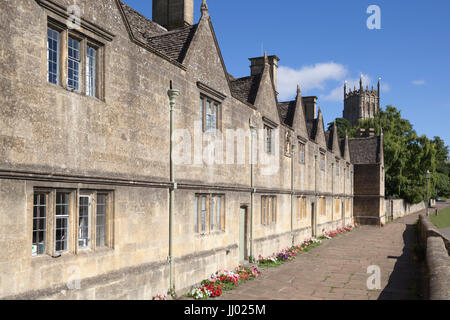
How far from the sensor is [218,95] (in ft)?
44.9

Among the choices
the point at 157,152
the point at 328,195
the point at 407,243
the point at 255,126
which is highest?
the point at 255,126

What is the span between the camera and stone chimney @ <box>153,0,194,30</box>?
16750mm

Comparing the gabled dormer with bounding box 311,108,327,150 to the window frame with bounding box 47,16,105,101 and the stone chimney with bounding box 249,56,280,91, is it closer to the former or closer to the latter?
the stone chimney with bounding box 249,56,280,91

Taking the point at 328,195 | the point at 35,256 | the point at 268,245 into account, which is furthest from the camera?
the point at 328,195

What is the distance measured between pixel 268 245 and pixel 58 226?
1179cm

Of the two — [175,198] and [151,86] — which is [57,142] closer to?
[151,86]

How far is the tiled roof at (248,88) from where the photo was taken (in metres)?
17.5

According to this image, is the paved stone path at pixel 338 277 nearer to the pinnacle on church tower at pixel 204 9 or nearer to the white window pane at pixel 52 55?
the white window pane at pixel 52 55

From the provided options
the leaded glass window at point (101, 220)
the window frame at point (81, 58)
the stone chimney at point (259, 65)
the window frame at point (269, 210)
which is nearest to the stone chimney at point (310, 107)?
the stone chimney at point (259, 65)

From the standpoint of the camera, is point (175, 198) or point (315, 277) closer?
point (175, 198)

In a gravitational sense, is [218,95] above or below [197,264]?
above

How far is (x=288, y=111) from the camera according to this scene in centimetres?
2380

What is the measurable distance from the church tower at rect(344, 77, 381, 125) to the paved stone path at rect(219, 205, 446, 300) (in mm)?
109476

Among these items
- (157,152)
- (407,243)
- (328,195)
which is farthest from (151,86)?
(328,195)
